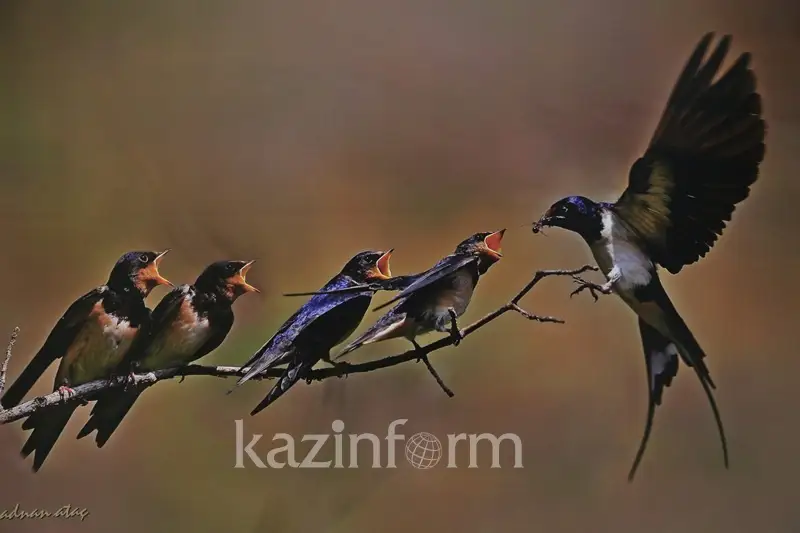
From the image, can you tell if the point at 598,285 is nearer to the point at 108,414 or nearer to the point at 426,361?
the point at 426,361

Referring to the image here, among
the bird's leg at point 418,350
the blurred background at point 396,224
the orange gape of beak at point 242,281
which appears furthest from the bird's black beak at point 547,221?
the orange gape of beak at point 242,281

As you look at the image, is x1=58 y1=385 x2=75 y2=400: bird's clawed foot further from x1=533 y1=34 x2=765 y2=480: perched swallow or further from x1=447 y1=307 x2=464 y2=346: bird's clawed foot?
x1=533 y1=34 x2=765 y2=480: perched swallow

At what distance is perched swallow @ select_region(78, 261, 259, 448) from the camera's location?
185cm

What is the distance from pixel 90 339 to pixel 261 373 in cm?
39

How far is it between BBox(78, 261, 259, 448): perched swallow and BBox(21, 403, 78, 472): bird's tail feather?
0.05 m

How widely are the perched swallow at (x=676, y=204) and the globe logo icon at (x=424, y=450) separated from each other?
17.4 inches

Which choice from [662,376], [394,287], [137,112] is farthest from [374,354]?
[137,112]

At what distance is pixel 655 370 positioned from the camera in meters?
1.85

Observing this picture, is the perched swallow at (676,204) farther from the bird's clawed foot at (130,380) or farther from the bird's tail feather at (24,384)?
the bird's tail feather at (24,384)

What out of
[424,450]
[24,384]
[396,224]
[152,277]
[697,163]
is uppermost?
[697,163]

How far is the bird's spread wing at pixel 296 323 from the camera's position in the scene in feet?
6.05

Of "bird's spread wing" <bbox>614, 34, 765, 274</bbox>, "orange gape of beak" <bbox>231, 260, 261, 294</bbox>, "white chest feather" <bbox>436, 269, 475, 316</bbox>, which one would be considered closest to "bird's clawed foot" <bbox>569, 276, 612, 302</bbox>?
"bird's spread wing" <bbox>614, 34, 765, 274</bbox>

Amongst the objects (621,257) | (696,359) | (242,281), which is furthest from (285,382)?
(696,359)

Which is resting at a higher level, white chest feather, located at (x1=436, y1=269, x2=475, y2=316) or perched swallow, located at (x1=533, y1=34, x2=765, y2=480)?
perched swallow, located at (x1=533, y1=34, x2=765, y2=480)
